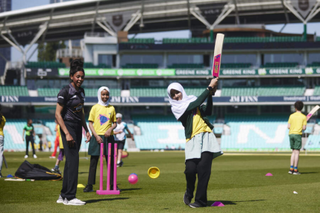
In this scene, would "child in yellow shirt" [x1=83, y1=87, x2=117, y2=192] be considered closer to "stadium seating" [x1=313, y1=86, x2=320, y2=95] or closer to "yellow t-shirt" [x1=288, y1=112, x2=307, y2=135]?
"yellow t-shirt" [x1=288, y1=112, x2=307, y2=135]

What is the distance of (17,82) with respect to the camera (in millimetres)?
57062

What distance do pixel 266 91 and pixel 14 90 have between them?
29.4 m

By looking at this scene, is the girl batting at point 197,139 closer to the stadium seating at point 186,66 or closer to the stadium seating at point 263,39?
the stadium seating at point 186,66

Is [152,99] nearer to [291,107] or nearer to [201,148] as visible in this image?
[291,107]

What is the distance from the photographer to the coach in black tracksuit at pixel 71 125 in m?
7.44

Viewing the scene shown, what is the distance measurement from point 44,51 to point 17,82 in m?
35.5

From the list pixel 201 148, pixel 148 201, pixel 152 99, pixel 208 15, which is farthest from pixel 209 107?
pixel 208 15

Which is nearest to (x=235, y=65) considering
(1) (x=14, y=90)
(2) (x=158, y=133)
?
(2) (x=158, y=133)

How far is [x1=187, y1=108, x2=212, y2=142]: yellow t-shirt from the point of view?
7.25 m

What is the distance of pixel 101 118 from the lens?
10211mm

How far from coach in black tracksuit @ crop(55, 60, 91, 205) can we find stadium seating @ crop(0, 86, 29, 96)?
47.8 m

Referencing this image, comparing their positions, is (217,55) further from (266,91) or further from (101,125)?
(266,91)

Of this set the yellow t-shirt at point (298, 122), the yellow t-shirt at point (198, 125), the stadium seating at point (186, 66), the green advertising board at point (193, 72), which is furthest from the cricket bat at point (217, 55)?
the stadium seating at point (186, 66)

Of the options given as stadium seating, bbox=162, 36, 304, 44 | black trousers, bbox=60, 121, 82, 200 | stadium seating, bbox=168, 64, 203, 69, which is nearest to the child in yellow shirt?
black trousers, bbox=60, 121, 82, 200
